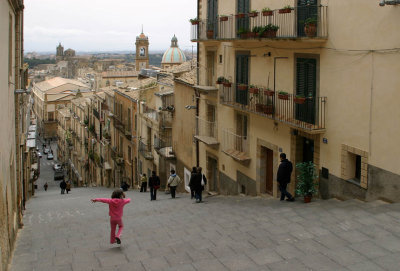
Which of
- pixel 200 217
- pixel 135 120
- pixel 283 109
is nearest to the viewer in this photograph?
pixel 200 217

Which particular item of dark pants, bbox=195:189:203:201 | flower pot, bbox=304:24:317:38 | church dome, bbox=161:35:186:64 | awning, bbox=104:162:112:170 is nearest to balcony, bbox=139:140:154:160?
awning, bbox=104:162:112:170

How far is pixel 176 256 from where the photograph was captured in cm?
959

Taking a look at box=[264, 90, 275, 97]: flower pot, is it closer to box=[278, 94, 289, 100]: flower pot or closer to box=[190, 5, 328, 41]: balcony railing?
box=[278, 94, 289, 100]: flower pot

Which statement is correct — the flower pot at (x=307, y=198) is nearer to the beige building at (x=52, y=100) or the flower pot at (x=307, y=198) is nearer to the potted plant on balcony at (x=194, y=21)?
the potted plant on balcony at (x=194, y=21)

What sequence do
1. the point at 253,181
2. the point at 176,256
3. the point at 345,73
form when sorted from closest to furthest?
the point at 176,256, the point at 345,73, the point at 253,181

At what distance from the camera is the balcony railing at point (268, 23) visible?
558 inches

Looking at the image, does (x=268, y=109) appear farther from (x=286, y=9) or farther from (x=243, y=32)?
(x=286, y=9)

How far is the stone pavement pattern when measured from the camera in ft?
28.4

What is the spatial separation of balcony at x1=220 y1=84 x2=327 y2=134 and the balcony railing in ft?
6.51

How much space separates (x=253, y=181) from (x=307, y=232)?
28.2ft

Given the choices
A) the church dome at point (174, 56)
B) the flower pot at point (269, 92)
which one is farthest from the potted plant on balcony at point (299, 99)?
the church dome at point (174, 56)

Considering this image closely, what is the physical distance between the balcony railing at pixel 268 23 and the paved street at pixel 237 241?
17.4ft

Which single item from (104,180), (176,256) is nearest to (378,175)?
(176,256)

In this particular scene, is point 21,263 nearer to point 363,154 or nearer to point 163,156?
point 363,154
